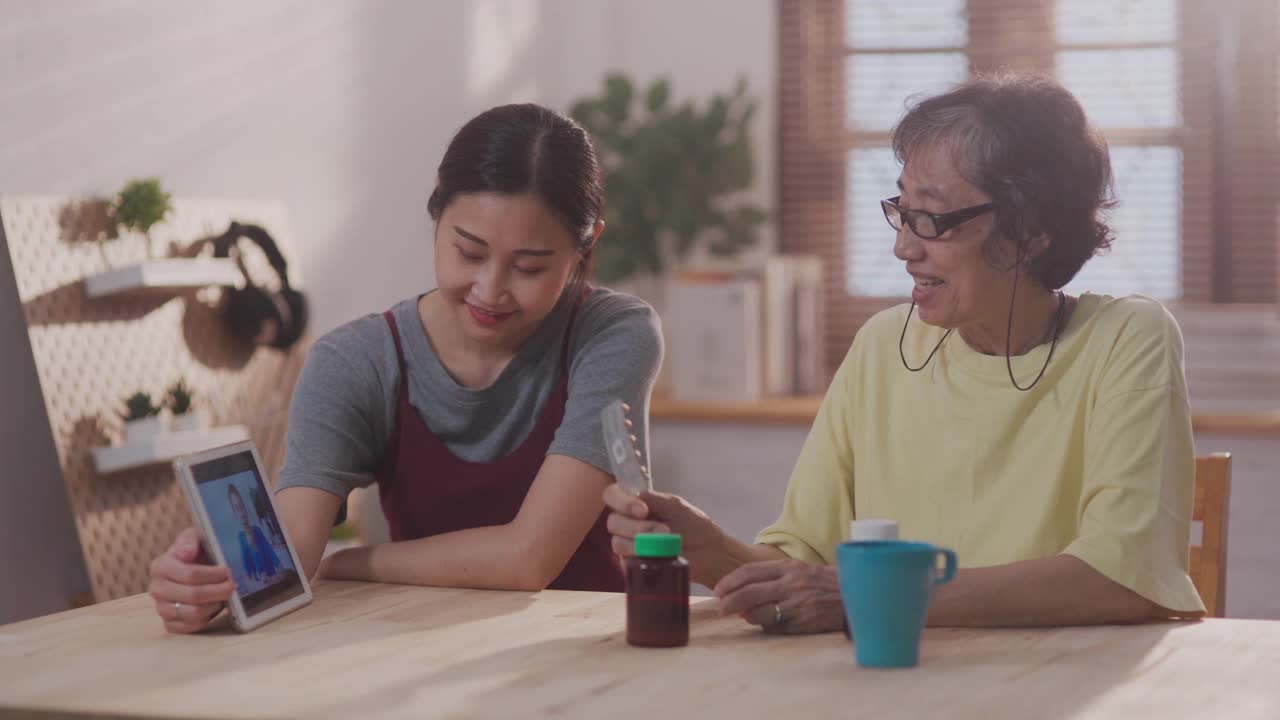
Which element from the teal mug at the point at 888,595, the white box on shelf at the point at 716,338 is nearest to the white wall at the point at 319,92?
the white box on shelf at the point at 716,338

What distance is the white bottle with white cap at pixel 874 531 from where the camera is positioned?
1.21m

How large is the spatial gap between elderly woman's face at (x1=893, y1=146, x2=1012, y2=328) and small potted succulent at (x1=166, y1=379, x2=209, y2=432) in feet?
4.48

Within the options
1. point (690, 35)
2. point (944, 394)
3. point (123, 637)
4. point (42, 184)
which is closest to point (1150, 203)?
point (690, 35)

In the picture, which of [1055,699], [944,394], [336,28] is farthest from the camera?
[336,28]

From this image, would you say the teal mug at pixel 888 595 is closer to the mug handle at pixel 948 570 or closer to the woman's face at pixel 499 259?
the mug handle at pixel 948 570

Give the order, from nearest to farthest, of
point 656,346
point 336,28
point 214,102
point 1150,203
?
point 656,346, point 214,102, point 336,28, point 1150,203

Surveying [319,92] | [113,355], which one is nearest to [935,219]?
[113,355]

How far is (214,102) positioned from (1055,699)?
2138 mm

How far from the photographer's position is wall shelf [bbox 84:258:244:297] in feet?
7.45

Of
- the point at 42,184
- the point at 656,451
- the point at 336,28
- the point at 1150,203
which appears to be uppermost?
the point at 336,28

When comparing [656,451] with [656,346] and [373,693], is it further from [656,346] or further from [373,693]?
[373,693]

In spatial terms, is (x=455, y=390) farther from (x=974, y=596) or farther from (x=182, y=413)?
(x=182, y=413)

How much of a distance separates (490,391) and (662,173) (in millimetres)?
2160

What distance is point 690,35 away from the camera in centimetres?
411
